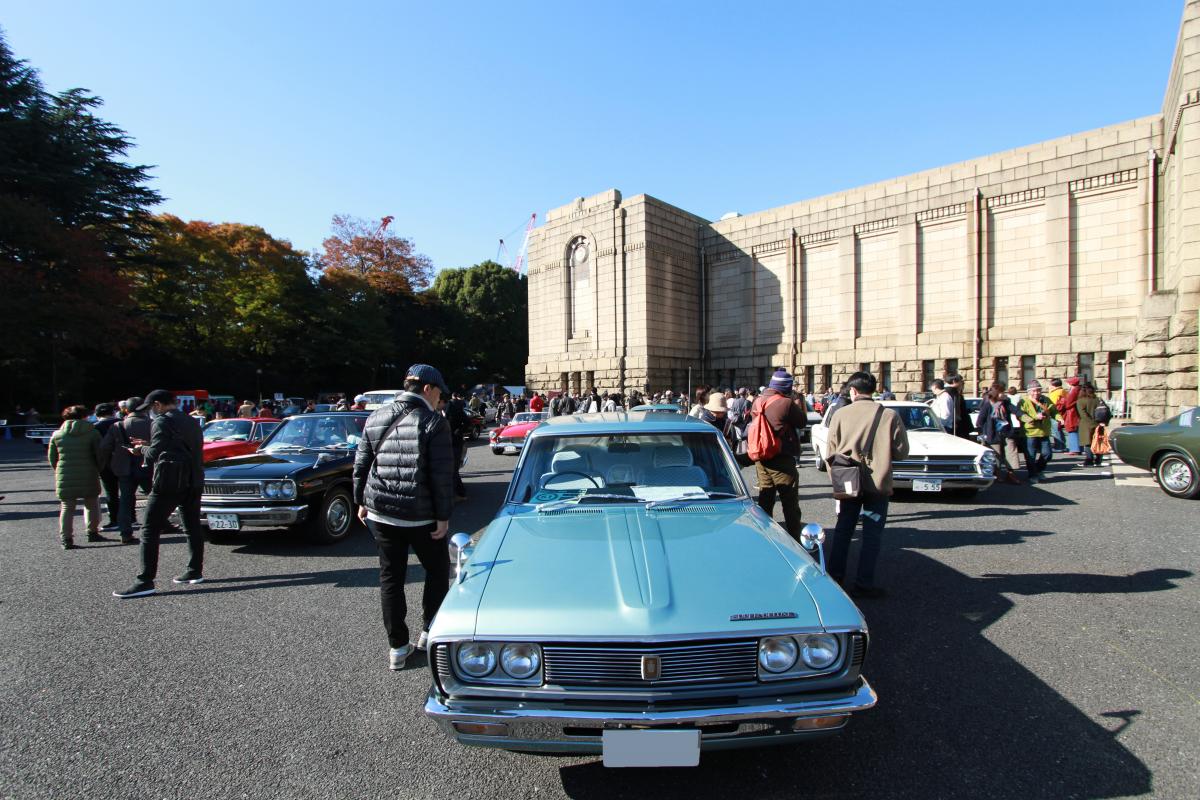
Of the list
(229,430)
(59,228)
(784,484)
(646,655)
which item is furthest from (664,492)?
(59,228)

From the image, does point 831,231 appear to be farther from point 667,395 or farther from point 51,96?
point 51,96

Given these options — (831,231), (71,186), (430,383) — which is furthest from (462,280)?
(430,383)

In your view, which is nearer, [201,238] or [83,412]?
[83,412]

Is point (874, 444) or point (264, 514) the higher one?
point (874, 444)

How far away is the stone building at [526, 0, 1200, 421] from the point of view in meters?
14.8

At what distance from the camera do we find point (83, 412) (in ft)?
24.0

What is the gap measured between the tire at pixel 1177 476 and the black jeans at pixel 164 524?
1212cm

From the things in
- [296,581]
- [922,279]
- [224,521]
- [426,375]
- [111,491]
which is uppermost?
[922,279]

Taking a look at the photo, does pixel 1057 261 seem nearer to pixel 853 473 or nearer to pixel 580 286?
pixel 580 286

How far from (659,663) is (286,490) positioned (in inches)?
217

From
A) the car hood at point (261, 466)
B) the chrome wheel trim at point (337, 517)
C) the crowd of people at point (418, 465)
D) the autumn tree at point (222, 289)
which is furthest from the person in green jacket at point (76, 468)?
the autumn tree at point (222, 289)

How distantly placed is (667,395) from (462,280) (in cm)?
2716

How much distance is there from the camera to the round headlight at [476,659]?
236 cm

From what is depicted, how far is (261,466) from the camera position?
688cm
